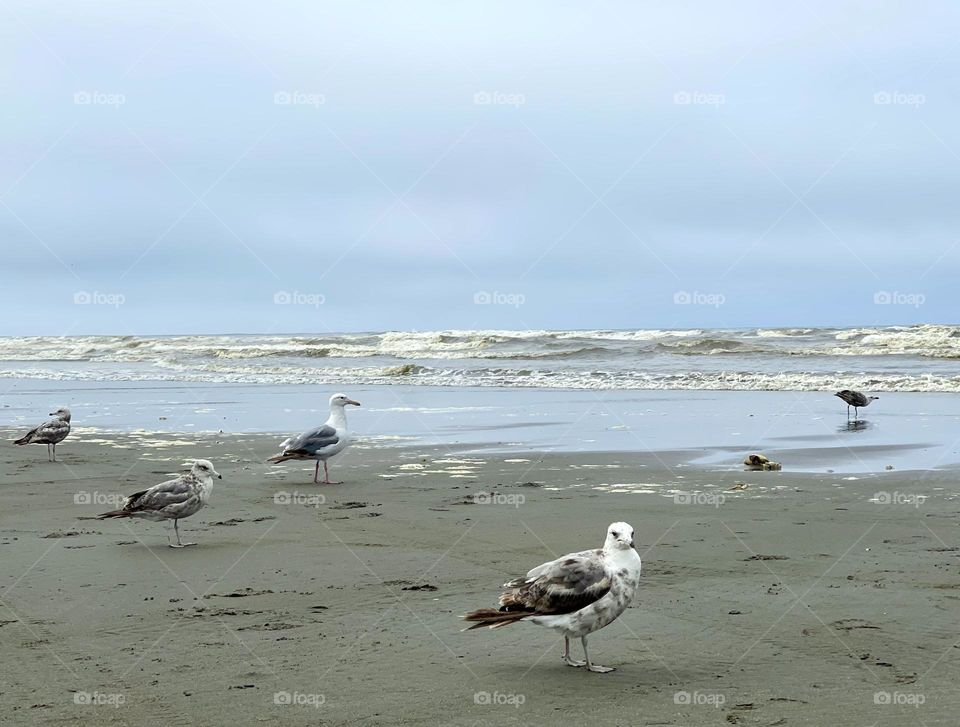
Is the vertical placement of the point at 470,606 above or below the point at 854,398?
below

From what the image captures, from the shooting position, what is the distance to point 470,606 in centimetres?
690

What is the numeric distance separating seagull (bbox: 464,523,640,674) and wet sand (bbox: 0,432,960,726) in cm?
30

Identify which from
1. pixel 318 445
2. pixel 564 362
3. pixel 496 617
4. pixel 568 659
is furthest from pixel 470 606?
pixel 564 362

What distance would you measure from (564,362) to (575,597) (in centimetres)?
3832

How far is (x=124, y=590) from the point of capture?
293 inches

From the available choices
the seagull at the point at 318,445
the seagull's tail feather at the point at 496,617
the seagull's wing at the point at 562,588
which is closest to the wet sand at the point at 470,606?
the seagull's tail feather at the point at 496,617

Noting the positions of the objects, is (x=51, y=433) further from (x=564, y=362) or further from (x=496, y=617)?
(x=564, y=362)

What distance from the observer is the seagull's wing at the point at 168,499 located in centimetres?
942

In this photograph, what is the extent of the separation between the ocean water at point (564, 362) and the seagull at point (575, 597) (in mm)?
22790

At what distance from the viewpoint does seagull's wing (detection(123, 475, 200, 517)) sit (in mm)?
9422

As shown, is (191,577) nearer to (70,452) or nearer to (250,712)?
(250,712)

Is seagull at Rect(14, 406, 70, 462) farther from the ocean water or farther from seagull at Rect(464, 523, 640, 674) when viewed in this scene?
the ocean water

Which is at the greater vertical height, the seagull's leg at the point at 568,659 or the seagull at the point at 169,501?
the seagull at the point at 169,501

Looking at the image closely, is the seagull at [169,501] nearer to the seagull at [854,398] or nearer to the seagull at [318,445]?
the seagull at [318,445]
